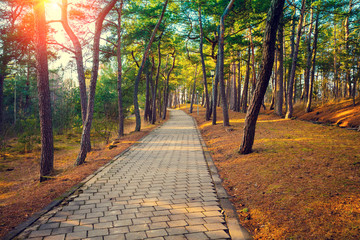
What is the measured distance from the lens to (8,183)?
A: 7789mm

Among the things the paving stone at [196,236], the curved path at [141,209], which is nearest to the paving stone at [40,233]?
the curved path at [141,209]

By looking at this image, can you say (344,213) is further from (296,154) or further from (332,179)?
(296,154)

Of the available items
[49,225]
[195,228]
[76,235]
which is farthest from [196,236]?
[49,225]

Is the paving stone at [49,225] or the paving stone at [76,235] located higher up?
the paving stone at [76,235]

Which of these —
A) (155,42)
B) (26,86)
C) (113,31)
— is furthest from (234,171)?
(26,86)

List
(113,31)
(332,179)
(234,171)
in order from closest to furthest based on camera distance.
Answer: (332,179)
(234,171)
(113,31)

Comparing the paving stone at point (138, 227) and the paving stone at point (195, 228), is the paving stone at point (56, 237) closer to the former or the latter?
the paving stone at point (138, 227)

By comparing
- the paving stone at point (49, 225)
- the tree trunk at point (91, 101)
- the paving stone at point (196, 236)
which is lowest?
the paving stone at point (49, 225)

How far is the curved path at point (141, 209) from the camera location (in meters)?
3.06

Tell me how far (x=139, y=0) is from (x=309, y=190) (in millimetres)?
18087

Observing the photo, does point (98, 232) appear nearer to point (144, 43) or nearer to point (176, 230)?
point (176, 230)

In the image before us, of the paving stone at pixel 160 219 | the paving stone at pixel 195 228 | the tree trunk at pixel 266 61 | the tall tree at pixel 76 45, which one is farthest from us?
the tall tree at pixel 76 45

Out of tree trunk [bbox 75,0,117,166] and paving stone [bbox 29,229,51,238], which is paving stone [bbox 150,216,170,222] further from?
tree trunk [bbox 75,0,117,166]

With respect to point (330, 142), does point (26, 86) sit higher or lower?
higher
